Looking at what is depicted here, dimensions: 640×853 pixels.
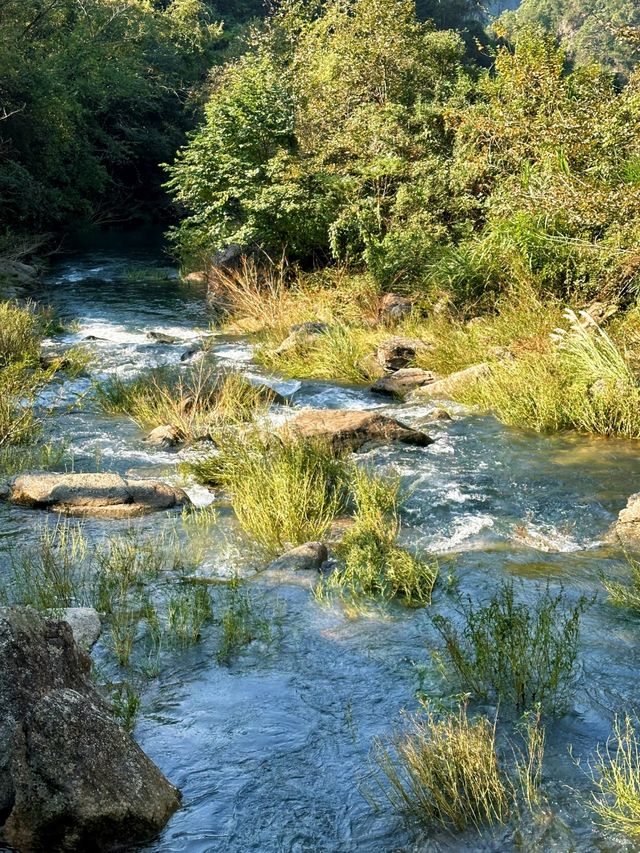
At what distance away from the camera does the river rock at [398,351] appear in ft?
42.6

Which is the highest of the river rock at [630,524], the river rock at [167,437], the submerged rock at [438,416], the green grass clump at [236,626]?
the green grass clump at [236,626]

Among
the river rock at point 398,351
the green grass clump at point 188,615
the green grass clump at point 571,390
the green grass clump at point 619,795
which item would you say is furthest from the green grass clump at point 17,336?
the green grass clump at point 619,795

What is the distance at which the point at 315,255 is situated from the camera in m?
18.8

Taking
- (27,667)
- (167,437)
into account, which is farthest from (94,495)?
(27,667)

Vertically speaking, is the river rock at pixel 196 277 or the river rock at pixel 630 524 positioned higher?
the river rock at pixel 630 524

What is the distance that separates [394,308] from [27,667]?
1205cm

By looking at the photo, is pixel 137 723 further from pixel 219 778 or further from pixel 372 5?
pixel 372 5

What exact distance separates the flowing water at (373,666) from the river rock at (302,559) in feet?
0.83

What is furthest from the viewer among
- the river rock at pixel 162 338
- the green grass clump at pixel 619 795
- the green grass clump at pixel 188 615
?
the river rock at pixel 162 338

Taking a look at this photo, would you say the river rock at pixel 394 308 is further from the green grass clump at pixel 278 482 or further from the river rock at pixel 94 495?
the river rock at pixel 94 495

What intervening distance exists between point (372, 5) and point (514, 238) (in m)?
8.53

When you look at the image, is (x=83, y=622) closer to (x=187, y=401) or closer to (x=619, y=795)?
(x=619, y=795)

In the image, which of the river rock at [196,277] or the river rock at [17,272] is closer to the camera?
the river rock at [17,272]

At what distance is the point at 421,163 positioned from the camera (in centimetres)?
1653
